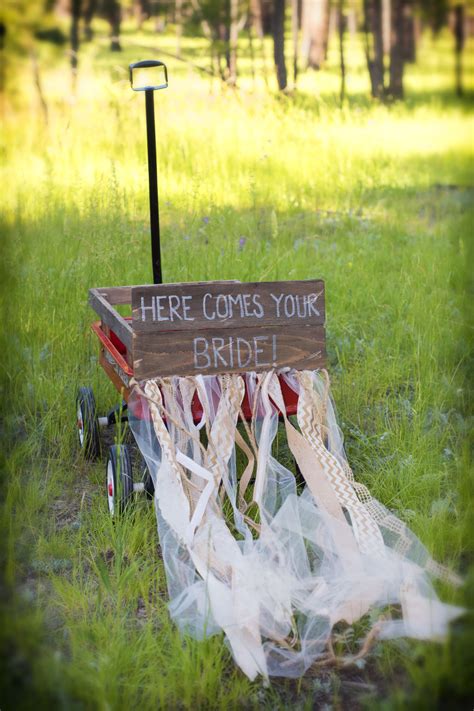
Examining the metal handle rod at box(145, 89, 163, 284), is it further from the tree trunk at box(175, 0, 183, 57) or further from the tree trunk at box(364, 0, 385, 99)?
the tree trunk at box(364, 0, 385, 99)

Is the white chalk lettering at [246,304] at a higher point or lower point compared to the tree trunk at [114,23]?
lower

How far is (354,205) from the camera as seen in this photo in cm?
765

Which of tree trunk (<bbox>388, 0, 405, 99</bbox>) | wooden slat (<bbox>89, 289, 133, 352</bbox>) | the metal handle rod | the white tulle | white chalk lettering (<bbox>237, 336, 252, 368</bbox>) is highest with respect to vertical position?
tree trunk (<bbox>388, 0, 405, 99</bbox>)

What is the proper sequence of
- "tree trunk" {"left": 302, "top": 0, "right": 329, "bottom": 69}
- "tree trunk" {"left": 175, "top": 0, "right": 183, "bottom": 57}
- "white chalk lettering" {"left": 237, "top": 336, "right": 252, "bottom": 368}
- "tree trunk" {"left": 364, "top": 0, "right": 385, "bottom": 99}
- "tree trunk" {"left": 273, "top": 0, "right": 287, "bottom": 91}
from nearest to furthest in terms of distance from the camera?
"white chalk lettering" {"left": 237, "top": 336, "right": 252, "bottom": 368} → "tree trunk" {"left": 273, "top": 0, "right": 287, "bottom": 91} → "tree trunk" {"left": 302, "top": 0, "right": 329, "bottom": 69} → "tree trunk" {"left": 175, "top": 0, "right": 183, "bottom": 57} → "tree trunk" {"left": 364, "top": 0, "right": 385, "bottom": 99}

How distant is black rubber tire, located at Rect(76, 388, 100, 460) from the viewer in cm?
401

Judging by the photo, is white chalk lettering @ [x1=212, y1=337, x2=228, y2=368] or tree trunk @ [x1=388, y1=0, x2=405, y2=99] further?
tree trunk @ [x1=388, y1=0, x2=405, y2=99]

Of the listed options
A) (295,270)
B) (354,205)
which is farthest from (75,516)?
(354,205)

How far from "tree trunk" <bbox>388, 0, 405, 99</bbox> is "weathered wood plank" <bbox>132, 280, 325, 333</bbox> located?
7414 mm

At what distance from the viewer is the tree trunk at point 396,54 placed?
33.1ft

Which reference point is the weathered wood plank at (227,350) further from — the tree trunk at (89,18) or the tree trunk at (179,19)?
the tree trunk at (179,19)

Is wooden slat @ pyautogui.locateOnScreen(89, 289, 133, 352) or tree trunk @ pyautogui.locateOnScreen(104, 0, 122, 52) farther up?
tree trunk @ pyautogui.locateOnScreen(104, 0, 122, 52)

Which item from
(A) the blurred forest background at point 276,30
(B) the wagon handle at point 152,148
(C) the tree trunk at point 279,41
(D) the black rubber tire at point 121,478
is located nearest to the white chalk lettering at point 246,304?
(D) the black rubber tire at point 121,478

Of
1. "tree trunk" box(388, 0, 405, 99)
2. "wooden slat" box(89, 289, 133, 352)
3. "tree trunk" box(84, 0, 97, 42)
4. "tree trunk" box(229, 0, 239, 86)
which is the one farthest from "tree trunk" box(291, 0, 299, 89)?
"wooden slat" box(89, 289, 133, 352)

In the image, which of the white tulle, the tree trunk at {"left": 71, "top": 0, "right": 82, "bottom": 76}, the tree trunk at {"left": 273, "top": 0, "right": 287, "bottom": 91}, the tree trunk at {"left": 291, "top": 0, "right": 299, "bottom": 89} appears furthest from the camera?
the tree trunk at {"left": 291, "top": 0, "right": 299, "bottom": 89}
